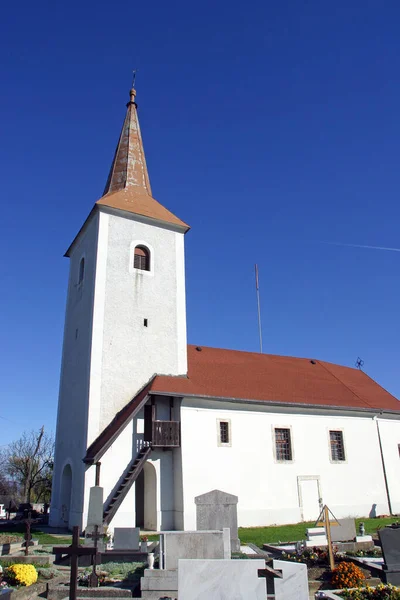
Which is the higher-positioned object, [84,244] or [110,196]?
[110,196]

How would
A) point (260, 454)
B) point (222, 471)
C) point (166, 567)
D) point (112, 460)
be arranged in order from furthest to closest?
point (260, 454) → point (222, 471) → point (112, 460) → point (166, 567)

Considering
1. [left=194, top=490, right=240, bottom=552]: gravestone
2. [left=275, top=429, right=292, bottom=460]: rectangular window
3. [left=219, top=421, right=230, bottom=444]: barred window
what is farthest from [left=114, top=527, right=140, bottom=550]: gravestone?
[left=275, top=429, right=292, bottom=460]: rectangular window

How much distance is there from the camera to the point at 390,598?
7734mm

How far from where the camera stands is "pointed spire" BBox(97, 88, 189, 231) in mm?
23688

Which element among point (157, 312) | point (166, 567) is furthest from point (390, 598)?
point (157, 312)

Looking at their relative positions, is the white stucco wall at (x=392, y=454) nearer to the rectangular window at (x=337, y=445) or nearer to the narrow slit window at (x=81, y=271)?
the rectangular window at (x=337, y=445)

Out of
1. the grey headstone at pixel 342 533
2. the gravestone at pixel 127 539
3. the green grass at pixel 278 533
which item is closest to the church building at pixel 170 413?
the green grass at pixel 278 533

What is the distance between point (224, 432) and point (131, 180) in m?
14.2

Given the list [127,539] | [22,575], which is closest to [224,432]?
[127,539]

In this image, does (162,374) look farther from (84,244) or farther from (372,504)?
(372,504)

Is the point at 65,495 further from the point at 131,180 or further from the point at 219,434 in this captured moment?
the point at 131,180

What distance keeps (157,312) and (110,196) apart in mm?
6413

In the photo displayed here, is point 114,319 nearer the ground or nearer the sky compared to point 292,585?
nearer the sky

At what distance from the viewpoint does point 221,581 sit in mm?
6520
